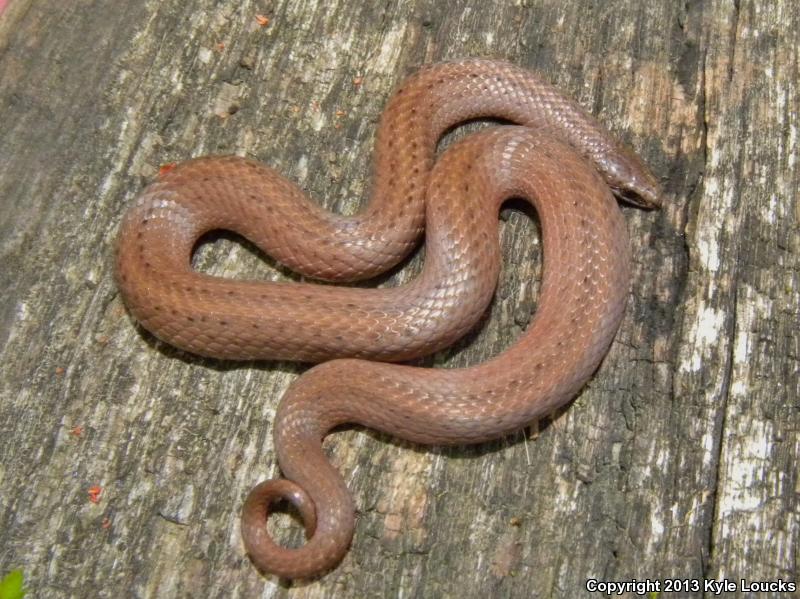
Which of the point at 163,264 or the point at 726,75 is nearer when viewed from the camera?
the point at 163,264

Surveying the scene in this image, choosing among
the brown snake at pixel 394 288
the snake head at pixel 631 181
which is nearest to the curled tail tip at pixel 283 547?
the brown snake at pixel 394 288

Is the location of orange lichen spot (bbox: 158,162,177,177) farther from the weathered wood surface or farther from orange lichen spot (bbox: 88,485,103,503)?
orange lichen spot (bbox: 88,485,103,503)

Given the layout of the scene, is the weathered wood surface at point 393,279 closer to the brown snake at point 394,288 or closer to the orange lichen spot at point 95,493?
the orange lichen spot at point 95,493

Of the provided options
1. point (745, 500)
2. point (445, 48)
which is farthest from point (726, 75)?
point (745, 500)

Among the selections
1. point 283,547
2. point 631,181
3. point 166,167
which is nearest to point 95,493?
point 283,547

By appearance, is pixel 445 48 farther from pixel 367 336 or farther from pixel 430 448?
pixel 430 448

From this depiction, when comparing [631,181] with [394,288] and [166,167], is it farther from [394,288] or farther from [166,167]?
[166,167]
